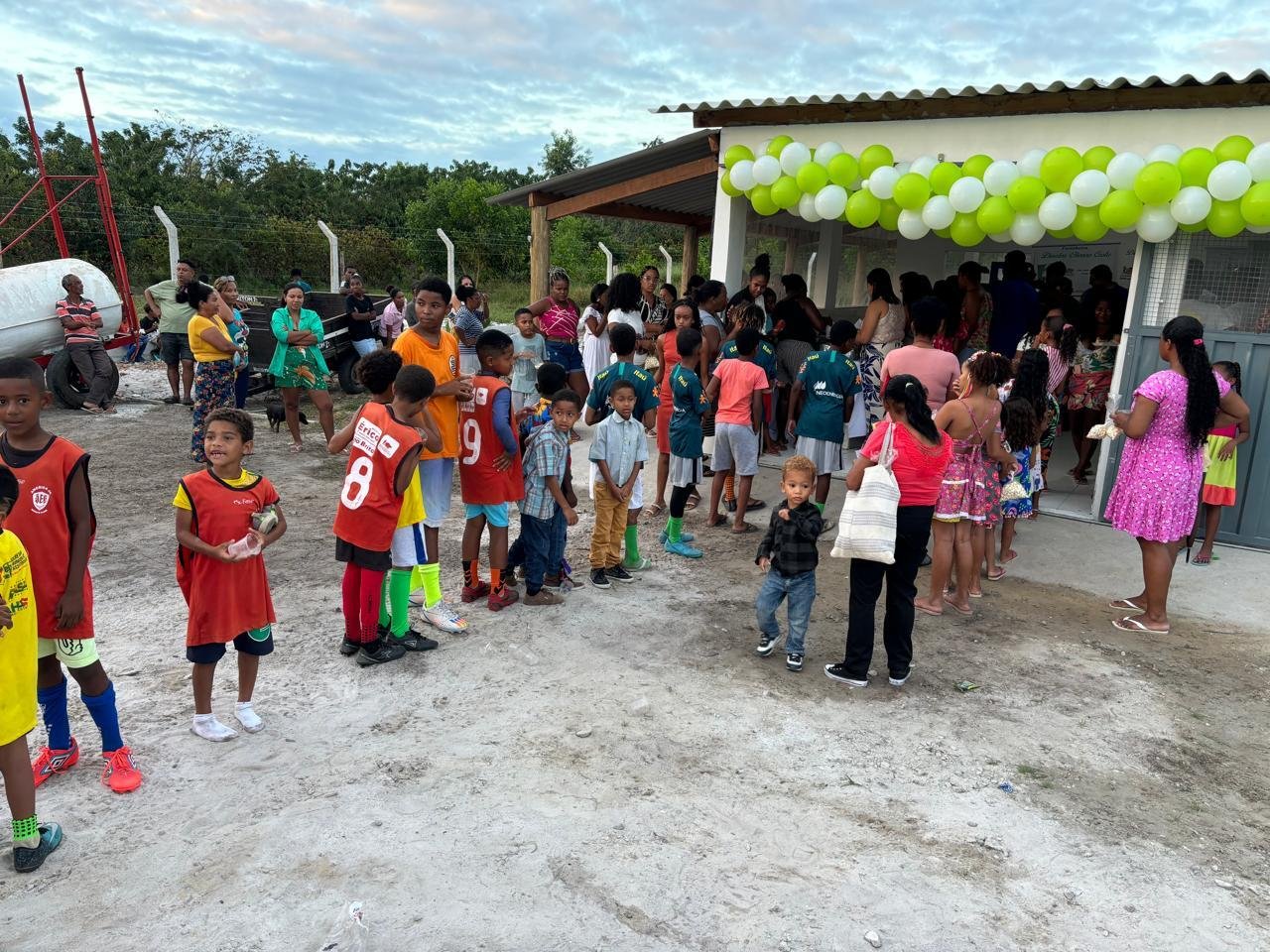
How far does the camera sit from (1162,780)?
3.62 meters

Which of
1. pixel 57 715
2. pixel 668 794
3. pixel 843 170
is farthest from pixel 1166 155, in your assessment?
pixel 57 715

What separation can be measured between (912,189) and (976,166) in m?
0.49

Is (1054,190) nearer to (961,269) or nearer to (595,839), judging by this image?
(961,269)

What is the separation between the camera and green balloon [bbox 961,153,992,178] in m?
6.65

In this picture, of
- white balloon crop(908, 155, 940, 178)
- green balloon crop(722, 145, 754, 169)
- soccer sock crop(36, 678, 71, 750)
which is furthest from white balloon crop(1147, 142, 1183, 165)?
soccer sock crop(36, 678, 71, 750)

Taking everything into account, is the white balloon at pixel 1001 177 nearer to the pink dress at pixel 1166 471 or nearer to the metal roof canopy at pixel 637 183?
the pink dress at pixel 1166 471

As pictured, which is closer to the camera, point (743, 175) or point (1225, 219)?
point (1225, 219)

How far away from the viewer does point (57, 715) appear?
10.8ft

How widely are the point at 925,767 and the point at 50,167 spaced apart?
2690 centimetres

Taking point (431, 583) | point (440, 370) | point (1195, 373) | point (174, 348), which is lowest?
point (431, 583)

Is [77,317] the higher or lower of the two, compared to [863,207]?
lower

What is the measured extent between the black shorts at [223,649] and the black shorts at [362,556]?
565mm

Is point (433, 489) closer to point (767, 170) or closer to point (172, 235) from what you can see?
point (767, 170)

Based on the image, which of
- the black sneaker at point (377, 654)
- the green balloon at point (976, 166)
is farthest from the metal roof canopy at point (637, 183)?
the black sneaker at point (377, 654)
